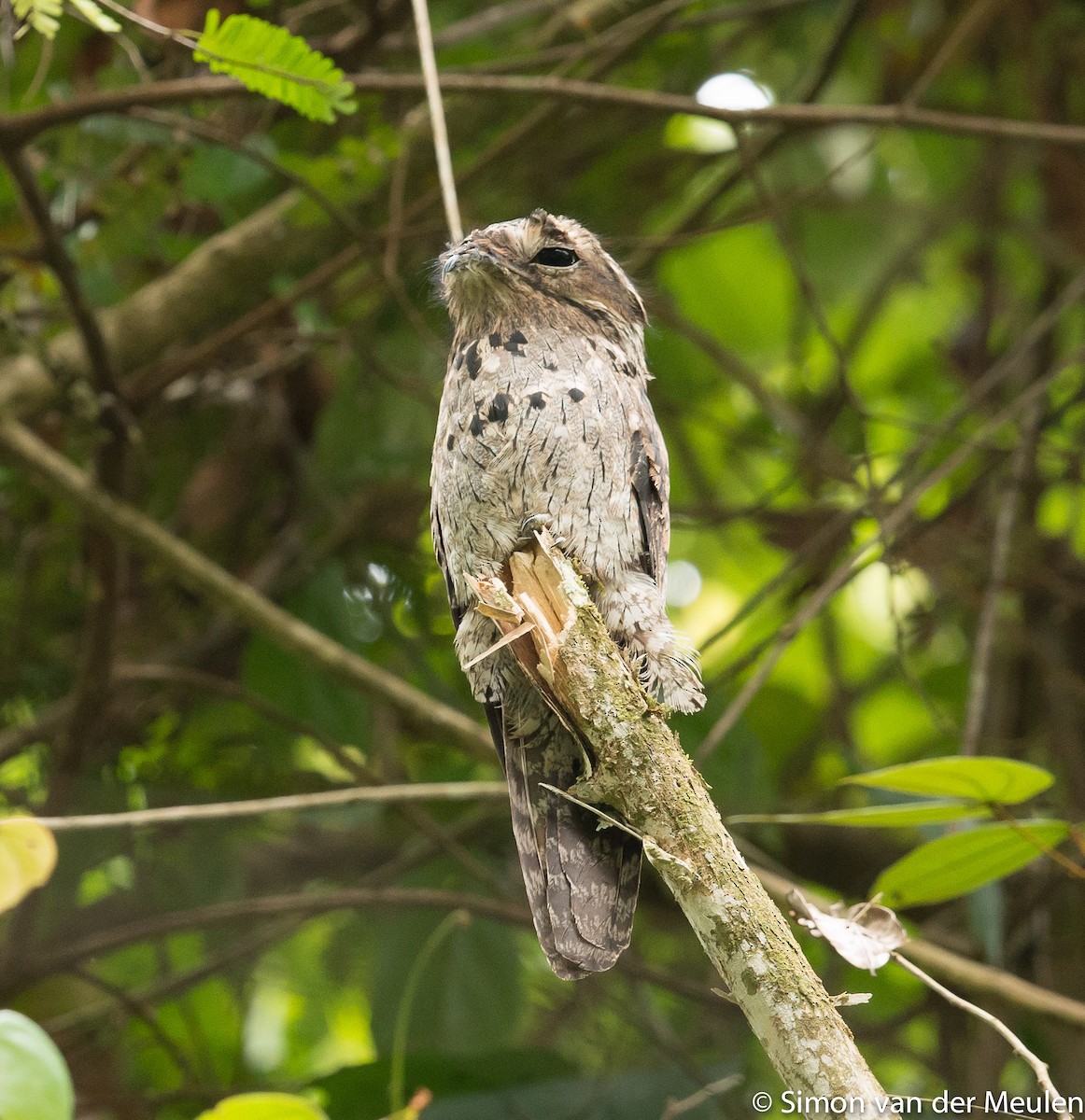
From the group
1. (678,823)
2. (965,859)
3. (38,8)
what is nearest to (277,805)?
(678,823)

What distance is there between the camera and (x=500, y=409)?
2.05 metres

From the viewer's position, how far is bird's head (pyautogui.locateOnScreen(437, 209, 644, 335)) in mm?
2082

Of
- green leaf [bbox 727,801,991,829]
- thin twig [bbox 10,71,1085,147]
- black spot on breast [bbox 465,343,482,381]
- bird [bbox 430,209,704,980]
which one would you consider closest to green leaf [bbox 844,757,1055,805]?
green leaf [bbox 727,801,991,829]

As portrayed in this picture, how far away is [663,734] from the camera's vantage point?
1.58 metres

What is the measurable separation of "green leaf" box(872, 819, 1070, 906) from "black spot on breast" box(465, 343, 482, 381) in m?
1.05

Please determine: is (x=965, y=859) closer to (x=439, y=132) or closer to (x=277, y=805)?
(x=277, y=805)

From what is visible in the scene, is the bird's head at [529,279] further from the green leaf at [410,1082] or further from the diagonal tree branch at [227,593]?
the green leaf at [410,1082]

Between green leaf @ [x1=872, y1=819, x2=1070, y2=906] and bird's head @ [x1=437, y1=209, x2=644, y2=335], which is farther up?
bird's head @ [x1=437, y1=209, x2=644, y2=335]

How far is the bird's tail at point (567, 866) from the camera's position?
1761 millimetres

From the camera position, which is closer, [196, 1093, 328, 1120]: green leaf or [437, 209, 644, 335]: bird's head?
[196, 1093, 328, 1120]: green leaf

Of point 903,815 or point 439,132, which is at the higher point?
point 439,132

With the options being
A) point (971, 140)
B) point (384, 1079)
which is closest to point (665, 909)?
point (384, 1079)

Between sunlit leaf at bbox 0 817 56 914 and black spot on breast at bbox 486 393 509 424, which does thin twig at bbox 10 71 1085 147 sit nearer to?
black spot on breast at bbox 486 393 509 424

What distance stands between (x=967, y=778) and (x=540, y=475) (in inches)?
31.9
